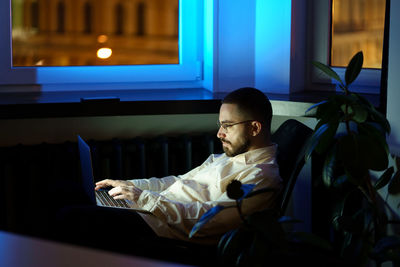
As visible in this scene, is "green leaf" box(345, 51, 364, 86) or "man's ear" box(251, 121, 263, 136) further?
"man's ear" box(251, 121, 263, 136)

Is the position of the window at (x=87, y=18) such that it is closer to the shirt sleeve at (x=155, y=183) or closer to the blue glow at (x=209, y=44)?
the blue glow at (x=209, y=44)

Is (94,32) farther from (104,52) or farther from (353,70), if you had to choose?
(353,70)

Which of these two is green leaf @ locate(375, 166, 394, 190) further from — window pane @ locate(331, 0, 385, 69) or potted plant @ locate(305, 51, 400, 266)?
window pane @ locate(331, 0, 385, 69)

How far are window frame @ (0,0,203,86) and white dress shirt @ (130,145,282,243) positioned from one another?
102 centimetres

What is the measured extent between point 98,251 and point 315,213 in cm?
230

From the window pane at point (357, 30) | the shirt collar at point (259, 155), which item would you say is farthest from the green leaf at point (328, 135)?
the window pane at point (357, 30)

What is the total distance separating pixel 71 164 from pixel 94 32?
2.84 ft

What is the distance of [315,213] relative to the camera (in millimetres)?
2711

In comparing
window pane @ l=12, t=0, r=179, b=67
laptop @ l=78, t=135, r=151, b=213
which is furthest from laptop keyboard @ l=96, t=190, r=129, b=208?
window pane @ l=12, t=0, r=179, b=67

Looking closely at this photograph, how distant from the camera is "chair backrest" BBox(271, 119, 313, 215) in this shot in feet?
6.88

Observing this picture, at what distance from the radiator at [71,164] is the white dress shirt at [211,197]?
519 mm

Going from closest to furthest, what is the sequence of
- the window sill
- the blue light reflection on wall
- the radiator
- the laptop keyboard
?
the laptop keyboard
the window sill
the radiator
the blue light reflection on wall

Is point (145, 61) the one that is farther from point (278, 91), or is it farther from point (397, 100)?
point (397, 100)

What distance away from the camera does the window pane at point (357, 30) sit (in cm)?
290
